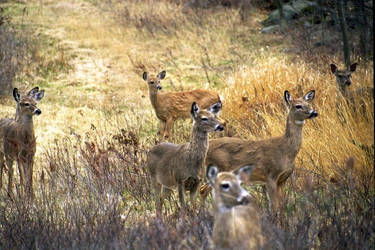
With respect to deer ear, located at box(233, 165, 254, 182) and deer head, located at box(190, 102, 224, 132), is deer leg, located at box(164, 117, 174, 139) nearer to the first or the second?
deer head, located at box(190, 102, 224, 132)

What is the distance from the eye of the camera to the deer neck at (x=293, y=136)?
23.6ft

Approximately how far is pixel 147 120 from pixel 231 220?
8.87 meters

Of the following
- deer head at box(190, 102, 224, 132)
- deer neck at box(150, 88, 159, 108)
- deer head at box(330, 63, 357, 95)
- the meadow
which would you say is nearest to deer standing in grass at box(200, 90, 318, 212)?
the meadow

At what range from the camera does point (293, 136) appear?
7.23m

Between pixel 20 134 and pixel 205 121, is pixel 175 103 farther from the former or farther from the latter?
pixel 205 121

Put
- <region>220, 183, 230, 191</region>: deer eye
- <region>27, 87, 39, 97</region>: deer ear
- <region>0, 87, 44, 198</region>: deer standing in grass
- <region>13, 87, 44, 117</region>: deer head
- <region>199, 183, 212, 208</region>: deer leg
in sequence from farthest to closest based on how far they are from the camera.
→ 1. <region>27, 87, 39, 97</region>: deer ear
2. <region>13, 87, 44, 117</region>: deer head
3. <region>0, 87, 44, 198</region>: deer standing in grass
4. <region>199, 183, 212, 208</region>: deer leg
5. <region>220, 183, 230, 191</region>: deer eye

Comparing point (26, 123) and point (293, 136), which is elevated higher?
point (26, 123)

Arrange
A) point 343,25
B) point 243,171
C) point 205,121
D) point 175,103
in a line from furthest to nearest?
point 175,103
point 343,25
point 205,121
point 243,171

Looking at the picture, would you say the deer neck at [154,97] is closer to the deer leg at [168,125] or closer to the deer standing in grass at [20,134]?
the deer leg at [168,125]

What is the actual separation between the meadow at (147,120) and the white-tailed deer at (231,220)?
0.15m

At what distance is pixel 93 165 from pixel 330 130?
3154mm

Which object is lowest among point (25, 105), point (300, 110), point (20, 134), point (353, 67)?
point (20, 134)

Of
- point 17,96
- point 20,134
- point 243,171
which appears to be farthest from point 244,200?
point 17,96

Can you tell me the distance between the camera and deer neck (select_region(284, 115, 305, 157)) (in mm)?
7180
